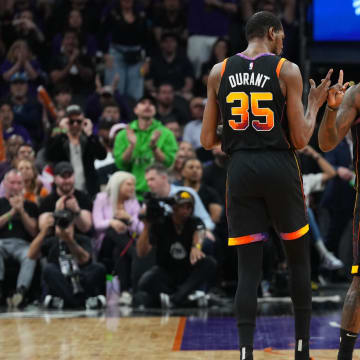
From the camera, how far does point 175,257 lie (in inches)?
350

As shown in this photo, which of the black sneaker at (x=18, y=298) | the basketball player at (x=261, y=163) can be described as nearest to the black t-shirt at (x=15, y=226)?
the black sneaker at (x=18, y=298)

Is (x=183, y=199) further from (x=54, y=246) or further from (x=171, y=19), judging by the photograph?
(x=171, y=19)

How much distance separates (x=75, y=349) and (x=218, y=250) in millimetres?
3569

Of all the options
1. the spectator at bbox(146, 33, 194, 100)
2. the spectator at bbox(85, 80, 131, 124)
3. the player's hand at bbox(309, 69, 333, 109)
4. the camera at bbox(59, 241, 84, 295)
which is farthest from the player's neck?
the spectator at bbox(146, 33, 194, 100)

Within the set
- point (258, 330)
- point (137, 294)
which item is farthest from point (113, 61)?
point (258, 330)

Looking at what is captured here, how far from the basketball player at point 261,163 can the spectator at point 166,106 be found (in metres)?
7.22

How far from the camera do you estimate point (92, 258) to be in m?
9.26

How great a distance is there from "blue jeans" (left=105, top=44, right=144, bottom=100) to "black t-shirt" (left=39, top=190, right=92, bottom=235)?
11.3 feet

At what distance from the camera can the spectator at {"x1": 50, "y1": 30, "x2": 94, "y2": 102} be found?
12.9 metres

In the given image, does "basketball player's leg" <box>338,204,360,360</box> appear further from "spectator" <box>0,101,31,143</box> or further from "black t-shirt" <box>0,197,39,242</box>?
→ "spectator" <box>0,101,31,143</box>

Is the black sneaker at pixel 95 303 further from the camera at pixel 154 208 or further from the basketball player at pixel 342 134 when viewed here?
the basketball player at pixel 342 134

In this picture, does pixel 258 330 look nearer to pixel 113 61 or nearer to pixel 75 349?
pixel 75 349

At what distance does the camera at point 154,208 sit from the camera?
864cm

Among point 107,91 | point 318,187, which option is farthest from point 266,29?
point 107,91
